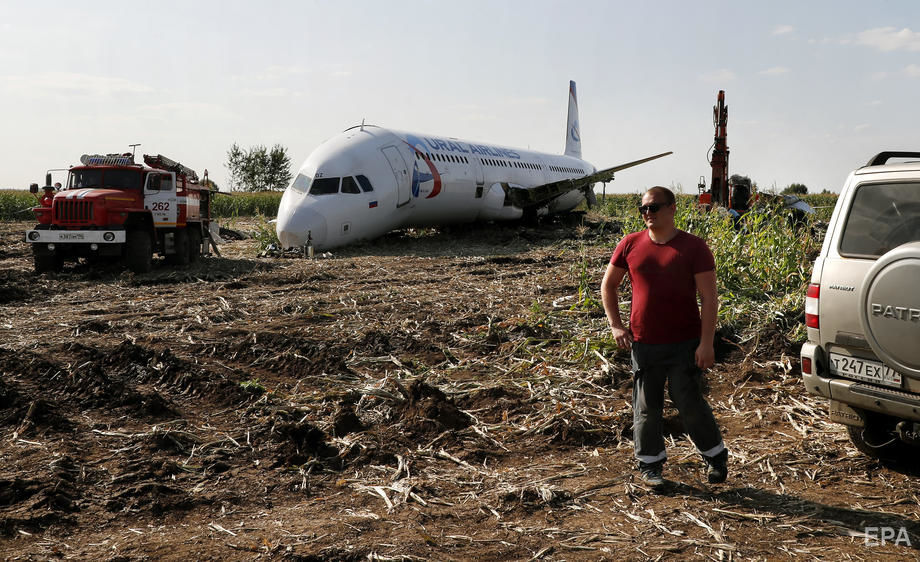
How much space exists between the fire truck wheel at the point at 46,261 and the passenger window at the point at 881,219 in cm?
1523

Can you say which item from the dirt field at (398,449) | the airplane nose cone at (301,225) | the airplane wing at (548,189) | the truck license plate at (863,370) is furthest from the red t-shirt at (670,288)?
the airplane wing at (548,189)

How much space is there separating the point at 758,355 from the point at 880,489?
2.79 m

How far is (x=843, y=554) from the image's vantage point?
3.79 meters

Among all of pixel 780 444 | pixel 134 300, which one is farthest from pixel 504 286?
pixel 780 444

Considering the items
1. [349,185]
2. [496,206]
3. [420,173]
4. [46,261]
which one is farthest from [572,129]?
[46,261]

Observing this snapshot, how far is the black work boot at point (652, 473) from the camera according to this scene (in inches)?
182

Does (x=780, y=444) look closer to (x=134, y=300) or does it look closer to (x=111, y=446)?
(x=111, y=446)

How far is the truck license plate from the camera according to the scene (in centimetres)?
432

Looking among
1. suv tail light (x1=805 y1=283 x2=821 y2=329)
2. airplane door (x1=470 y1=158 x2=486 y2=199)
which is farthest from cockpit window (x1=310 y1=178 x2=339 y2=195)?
suv tail light (x1=805 y1=283 x2=821 y2=329)

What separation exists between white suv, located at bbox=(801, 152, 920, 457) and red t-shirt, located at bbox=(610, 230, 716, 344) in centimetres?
75

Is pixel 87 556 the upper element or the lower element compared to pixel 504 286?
lower

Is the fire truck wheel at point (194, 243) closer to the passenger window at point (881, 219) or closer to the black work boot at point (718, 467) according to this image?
the black work boot at point (718, 467)

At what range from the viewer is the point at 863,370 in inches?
176

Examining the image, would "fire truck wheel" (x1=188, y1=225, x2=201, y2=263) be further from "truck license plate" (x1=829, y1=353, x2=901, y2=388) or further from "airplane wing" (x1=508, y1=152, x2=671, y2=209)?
"truck license plate" (x1=829, y1=353, x2=901, y2=388)
